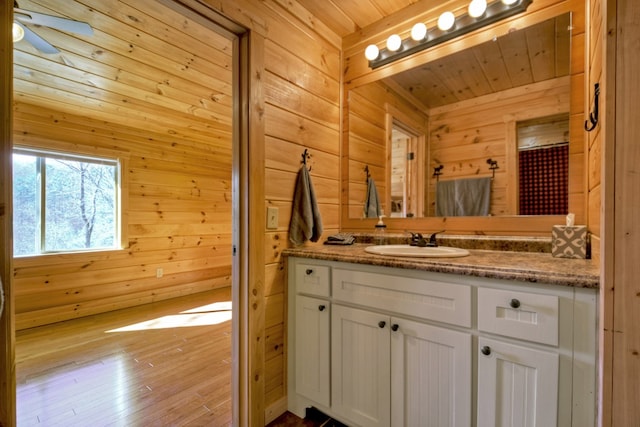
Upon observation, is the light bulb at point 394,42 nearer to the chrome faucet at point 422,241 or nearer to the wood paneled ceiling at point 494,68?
the wood paneled ceiling at point 494,68

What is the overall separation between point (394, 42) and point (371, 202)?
999 millimetres

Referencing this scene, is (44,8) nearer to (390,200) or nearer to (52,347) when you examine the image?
(390,200)

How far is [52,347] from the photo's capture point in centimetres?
235

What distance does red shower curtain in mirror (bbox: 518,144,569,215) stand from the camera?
1273 millimetres

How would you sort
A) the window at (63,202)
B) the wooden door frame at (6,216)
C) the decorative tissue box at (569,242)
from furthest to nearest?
the window at (63,202) < the decorative tissue box at (569,242) < the wooden door frame at (6,216)

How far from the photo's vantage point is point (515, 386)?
88cm

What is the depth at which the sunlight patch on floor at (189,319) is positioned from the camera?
2.84 meters

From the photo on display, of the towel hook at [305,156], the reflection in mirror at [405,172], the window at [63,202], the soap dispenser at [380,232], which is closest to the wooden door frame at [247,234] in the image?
the towel hook at [305,156]

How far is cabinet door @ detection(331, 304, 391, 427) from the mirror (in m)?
0.78

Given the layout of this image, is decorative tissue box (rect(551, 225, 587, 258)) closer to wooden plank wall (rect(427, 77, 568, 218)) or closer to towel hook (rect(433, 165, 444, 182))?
wooden plank wall (rect(427, 77, 568, 218))

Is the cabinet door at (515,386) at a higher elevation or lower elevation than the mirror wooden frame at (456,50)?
lower

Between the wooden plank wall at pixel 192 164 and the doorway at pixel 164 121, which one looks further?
the doorway at pixel 164 121

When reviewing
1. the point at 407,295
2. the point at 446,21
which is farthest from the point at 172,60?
the point at 407,295

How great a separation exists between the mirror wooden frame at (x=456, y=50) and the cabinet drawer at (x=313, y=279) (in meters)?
0.58
